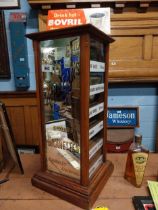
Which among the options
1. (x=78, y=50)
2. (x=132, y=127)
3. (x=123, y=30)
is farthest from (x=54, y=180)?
(x=123, y=30)

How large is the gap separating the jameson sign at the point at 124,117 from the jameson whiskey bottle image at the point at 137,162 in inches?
29.0

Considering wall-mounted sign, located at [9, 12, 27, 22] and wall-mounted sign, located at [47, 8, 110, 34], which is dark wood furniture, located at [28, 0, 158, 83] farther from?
wall-mounted sign, located at [47, 8, 110, 34]

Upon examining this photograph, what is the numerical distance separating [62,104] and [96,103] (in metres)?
0.10

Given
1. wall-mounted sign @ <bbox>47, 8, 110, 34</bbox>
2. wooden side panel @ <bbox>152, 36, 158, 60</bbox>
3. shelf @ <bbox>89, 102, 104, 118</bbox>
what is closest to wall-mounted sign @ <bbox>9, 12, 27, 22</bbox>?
wall-mounted sign @ <bbox>47, 8, 110, 34</bbox>

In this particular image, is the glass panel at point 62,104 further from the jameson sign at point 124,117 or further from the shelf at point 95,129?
the jameson sign at point 124,117

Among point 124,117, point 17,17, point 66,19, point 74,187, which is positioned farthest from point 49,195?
point 17,17

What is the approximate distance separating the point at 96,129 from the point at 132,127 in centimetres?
84

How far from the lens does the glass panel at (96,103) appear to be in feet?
1.82

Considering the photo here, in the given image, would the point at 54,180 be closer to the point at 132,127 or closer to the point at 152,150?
the point at 132,127

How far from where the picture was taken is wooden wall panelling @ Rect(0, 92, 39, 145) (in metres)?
1.42

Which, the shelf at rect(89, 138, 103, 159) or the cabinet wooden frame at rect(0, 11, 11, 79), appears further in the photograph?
the cabinet wooden frame at rect(0, 11, 11, 79)

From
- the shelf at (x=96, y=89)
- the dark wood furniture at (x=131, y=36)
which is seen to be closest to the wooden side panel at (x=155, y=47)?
the dark wood furniture at (x=131, y=36)

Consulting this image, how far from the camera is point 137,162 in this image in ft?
1.94

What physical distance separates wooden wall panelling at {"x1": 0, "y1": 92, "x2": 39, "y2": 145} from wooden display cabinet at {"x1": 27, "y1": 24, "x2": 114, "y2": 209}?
823 millimetres
